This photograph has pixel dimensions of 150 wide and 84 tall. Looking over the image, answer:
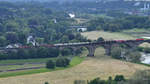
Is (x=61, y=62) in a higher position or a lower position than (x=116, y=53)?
lower

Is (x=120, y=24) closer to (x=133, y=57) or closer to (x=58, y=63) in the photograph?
(x=133, y=57)

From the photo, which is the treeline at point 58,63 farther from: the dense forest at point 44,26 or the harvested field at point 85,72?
the dense forest at point 44,26

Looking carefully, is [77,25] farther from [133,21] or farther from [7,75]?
[7,75]

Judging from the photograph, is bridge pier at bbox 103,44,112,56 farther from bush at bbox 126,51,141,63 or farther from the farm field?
bush at bbox 126,51,141,63

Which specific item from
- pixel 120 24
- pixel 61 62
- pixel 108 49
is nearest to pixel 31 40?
pixel 108 49

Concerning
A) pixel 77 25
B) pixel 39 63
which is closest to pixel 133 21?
pixel 77 25

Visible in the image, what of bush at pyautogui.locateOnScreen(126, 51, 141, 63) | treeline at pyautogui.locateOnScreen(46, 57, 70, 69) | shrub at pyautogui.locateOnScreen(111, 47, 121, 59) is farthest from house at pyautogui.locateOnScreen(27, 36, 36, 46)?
bush at pyautogui.locateOnScreen(126, 51, 141, 63)

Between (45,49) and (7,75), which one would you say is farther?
(45,49)

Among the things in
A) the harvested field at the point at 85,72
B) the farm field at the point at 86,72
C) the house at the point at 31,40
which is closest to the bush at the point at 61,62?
the farm field at the point at 86,72

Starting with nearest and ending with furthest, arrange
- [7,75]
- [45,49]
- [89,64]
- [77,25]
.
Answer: [7,75] → [89,64] → [45,49] → [77,25]
